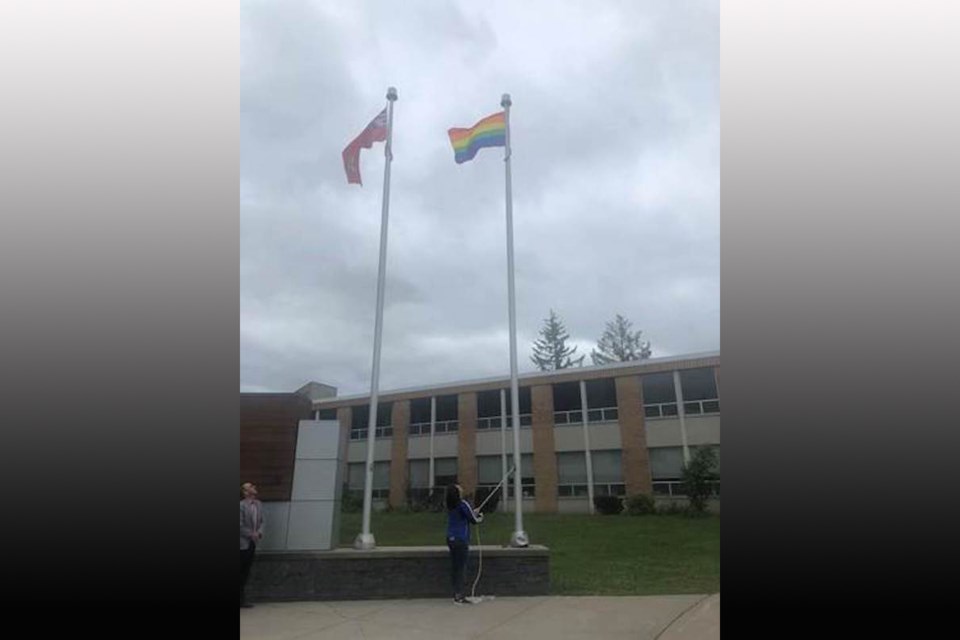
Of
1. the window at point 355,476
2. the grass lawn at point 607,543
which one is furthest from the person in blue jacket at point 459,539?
the window at point 355,476

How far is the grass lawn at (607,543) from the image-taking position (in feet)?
36.0

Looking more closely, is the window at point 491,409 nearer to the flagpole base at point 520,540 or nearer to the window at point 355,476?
the window at point 355,476

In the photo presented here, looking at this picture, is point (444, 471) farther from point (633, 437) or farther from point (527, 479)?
point (633, 437)

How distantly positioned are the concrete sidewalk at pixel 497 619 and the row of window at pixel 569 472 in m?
15.9

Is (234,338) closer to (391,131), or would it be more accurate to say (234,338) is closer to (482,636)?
(482,636)

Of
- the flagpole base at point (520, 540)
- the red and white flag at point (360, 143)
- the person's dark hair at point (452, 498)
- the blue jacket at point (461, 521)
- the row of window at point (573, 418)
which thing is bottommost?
the flagpole base at point (520, 540)

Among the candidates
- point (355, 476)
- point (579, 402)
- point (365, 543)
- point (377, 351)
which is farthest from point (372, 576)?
point (355, 476)

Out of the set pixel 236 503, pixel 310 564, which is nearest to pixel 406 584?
pixel 310 564

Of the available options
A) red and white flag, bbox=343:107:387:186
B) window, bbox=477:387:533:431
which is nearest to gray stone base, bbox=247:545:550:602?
red and white flag, bbox=343:107:387:186

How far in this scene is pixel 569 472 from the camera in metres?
28.5

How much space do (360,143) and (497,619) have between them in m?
7.41

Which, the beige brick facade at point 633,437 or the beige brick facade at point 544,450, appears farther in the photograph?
the beige brick facade at point 544,450

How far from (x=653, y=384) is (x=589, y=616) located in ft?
66.3

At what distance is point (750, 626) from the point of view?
416 cm
